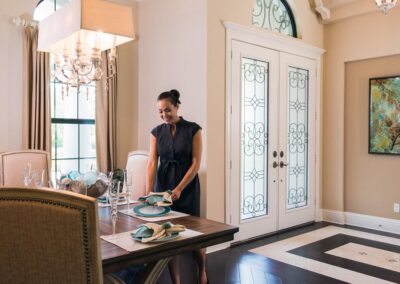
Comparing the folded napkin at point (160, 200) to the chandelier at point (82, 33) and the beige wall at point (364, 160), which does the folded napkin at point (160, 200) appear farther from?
the beige wall at point (364, 160)

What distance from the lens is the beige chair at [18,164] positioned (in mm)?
3701

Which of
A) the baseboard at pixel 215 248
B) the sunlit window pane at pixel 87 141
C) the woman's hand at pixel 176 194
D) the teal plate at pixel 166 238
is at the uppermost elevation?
the sunlit window pane at pixel 87 141

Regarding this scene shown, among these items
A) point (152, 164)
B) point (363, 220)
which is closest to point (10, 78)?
point (152, 164)

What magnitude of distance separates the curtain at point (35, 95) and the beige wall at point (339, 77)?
3.87 meters

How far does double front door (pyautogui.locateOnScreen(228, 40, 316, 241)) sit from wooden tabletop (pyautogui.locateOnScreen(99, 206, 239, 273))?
7.22 feet

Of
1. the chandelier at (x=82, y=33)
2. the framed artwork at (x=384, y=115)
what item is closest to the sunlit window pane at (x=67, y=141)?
the chandelier at (x=82, y=33)

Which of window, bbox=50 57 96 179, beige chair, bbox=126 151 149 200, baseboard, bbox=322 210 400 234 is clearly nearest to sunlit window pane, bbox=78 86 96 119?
window, bbox=50 57 96 179

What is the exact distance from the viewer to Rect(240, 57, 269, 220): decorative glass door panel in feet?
14.8

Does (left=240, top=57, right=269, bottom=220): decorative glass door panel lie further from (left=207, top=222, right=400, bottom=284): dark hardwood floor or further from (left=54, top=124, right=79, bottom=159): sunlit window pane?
(left=54, top=124, right=79, bottom=159): sunlit window pane

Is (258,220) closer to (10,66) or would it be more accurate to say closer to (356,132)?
(356,132)

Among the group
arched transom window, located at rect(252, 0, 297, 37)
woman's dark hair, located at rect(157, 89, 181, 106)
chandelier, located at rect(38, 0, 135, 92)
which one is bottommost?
woman's dark hair, located at rect(157, 89, 181, 106)

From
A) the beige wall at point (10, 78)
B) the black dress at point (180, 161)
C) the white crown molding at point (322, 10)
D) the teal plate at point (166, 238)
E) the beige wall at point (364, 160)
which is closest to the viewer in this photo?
the teal plate at point (166, 238)

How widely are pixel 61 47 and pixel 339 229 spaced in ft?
13.7

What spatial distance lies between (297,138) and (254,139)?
96 cm
